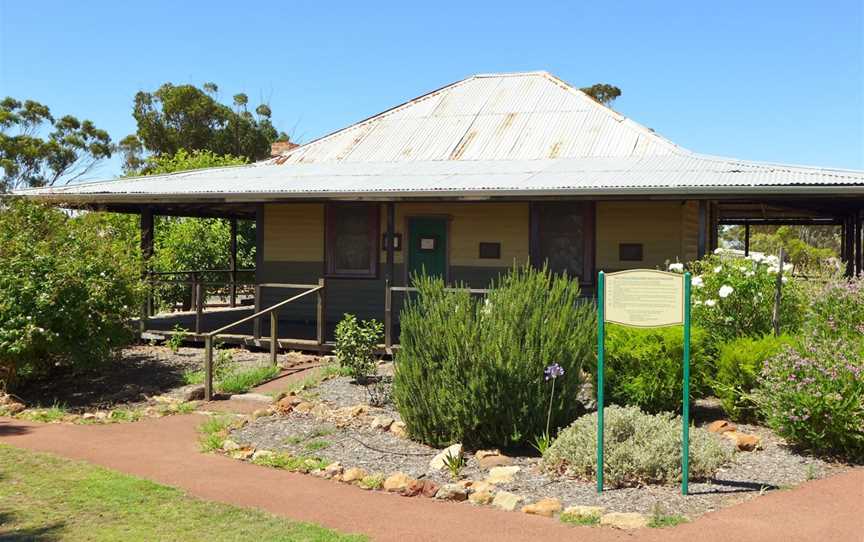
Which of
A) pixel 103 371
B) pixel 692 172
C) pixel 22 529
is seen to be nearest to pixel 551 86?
pixel 692 172

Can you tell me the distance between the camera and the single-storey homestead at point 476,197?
1281 cm

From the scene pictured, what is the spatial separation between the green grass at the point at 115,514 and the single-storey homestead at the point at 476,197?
610 centimetres

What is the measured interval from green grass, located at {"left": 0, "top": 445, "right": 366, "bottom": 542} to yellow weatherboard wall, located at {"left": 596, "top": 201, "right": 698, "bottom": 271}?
9735mm

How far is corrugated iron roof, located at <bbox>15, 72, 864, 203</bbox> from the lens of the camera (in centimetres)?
1235

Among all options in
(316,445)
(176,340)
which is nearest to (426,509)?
(316,445)

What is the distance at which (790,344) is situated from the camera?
8.25 metres

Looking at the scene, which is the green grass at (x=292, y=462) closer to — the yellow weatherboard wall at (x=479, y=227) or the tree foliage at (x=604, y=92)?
the yellow weatherboard wall at (x=479, y=227)

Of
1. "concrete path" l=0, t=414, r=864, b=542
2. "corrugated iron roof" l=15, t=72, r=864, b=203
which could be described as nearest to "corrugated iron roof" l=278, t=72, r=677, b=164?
"corrugated iron roof" l=15, t=72, r=864, b=203

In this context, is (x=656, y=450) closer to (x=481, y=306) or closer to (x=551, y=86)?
(x=481, y=306)

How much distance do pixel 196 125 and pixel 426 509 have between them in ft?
138

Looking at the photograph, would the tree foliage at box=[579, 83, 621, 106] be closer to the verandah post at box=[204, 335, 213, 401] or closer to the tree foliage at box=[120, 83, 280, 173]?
the tree foliage at box=[120, 83, 280, 173]

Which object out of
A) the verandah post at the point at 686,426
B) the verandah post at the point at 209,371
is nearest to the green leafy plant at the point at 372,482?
the verandah post at the point at 686,426

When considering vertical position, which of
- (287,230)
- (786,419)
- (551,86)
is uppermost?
(551,86)

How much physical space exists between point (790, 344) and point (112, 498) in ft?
21.4
